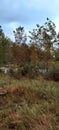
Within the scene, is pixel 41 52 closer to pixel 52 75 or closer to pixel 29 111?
pixel 52 75

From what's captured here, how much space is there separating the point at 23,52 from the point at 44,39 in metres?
8.45

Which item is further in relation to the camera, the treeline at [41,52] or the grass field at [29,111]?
the treeline at [41,52]

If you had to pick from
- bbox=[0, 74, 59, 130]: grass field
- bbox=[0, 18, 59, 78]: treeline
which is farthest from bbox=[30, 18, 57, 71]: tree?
bbox=[0, 74, 59, 130]: grass field

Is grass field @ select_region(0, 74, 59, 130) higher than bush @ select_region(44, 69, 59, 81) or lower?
higher

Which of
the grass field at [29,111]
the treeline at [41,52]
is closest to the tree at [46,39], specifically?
the treeline at [41,52]

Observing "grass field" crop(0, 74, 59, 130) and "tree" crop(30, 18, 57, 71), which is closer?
"grass field" crop(0, 74, 59, 130)

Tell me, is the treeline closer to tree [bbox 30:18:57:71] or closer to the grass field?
tree [bbox 30:18:57:71]

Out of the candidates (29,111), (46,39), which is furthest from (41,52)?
(29,111)

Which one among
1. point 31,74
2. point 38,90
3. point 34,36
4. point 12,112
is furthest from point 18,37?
point 12,112

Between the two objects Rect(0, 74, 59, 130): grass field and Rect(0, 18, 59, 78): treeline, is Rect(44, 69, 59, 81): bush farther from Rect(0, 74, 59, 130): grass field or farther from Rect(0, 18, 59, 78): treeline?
Rect(0, 74, 59, 130): grass field

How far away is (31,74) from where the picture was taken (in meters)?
25.7

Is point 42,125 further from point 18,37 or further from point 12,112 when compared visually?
point 18,37

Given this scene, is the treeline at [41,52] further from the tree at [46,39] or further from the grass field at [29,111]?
the grass field at [29,111]

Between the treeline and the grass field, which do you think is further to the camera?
the treeline
